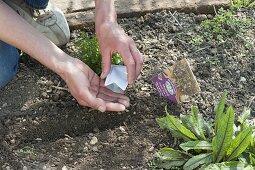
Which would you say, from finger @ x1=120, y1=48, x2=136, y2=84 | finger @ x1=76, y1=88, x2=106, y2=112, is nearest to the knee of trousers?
finger @ x1=76, y1=88, x2=106, y2=112

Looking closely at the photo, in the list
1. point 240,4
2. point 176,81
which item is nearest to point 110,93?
point 176,81

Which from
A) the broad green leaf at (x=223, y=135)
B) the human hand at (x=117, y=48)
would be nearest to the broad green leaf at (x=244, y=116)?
the broad green leaf at (x=223, y=135)

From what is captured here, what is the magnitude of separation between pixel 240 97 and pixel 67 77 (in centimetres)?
86

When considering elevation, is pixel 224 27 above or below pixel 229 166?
above

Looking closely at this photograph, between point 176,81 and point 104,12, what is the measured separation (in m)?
0.46

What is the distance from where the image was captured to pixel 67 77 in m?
2.31

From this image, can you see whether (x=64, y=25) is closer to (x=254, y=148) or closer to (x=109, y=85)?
(x=109, y=85)

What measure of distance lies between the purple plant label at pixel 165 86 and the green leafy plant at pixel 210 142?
0.15 meters

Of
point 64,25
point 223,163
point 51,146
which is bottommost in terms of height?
point 51,146

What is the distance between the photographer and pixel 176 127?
7.60ft

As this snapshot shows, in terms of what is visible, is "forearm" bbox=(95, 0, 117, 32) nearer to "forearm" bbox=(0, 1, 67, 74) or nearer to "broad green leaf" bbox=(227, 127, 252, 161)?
"forearm" bbox=(0, 1, 67, 74)

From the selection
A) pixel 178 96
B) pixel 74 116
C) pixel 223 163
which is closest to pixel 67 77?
pixel 74 116

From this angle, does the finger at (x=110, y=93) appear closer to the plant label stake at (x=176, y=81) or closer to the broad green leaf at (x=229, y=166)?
the plant label stake at (x=176, y=81)

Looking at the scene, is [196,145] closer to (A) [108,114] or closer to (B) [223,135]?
(B) [223,135]
